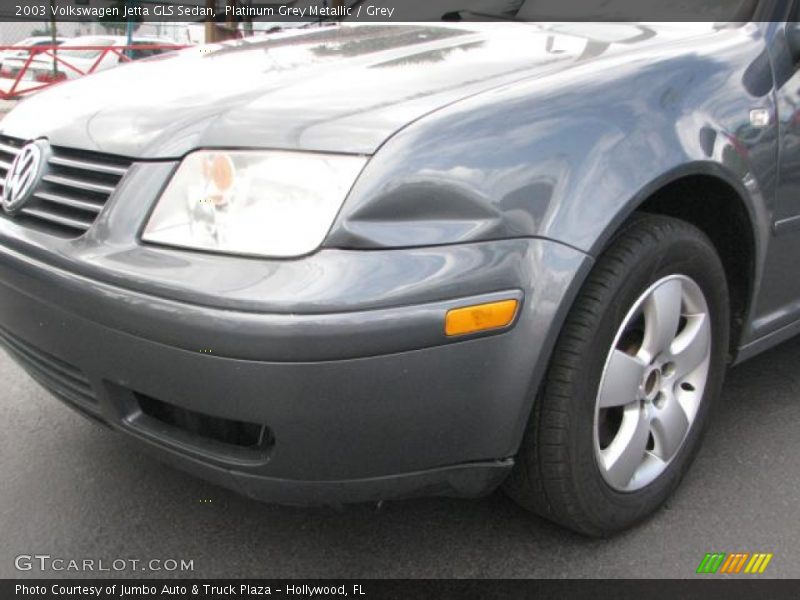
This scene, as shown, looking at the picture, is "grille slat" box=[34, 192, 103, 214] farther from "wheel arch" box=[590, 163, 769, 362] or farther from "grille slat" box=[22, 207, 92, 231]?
"wheel arch" box=[590, 163, 769, 362]

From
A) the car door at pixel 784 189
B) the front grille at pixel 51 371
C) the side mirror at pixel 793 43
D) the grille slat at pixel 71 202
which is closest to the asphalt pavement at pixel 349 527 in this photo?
the front grille at pixel 51 371

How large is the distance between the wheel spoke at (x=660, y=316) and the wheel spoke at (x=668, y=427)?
184 millimetres

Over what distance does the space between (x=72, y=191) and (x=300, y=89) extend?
604 millimetres

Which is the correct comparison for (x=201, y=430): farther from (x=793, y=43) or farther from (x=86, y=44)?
(x=86, y=44)

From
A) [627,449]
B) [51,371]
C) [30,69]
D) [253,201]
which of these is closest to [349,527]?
[627,449]

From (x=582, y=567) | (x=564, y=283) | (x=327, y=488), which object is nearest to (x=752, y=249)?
(x=564, y=283)

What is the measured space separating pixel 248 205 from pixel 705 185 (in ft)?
3.89

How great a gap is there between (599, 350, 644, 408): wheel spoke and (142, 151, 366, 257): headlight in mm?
774

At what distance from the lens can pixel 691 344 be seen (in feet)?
6.86

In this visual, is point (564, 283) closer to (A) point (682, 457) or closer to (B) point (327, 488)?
(B) point (327, 488)

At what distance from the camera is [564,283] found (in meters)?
1.63

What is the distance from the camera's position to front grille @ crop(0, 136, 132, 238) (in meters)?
1.81

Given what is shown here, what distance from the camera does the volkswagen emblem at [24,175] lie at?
1979 mm

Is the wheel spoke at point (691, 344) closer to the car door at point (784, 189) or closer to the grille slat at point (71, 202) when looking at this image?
the car door at point (784, 189)
